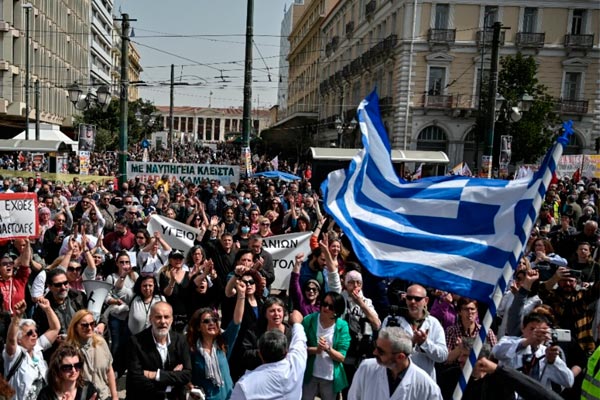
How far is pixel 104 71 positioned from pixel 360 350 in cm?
7881

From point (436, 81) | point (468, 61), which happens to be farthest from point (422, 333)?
point (468, 61)

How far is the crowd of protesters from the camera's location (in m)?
3.88

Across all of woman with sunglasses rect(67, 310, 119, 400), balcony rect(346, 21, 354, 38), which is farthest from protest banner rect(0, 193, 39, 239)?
balcony rect(346, 21, 354, 38)

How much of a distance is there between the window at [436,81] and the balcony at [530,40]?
4.91m

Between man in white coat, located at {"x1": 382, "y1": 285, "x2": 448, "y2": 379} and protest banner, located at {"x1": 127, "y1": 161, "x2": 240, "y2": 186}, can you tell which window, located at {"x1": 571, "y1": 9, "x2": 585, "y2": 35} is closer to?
protest banner, located at {"x1": 127, "y1": 161, "x2": 240, "y2": 186}

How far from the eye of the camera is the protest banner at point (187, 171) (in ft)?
50.7

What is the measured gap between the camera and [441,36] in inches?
1457

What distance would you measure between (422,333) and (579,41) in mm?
38092

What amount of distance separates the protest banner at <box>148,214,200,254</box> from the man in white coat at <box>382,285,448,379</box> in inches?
206

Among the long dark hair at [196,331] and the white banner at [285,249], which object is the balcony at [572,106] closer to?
the white banner at [285,249]

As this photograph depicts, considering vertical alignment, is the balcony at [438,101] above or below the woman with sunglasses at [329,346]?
above

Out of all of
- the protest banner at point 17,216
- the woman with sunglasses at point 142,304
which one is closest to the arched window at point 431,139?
the protest banner at point 17,216

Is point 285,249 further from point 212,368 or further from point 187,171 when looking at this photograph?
point 187,171

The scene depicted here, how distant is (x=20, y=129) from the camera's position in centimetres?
4525
